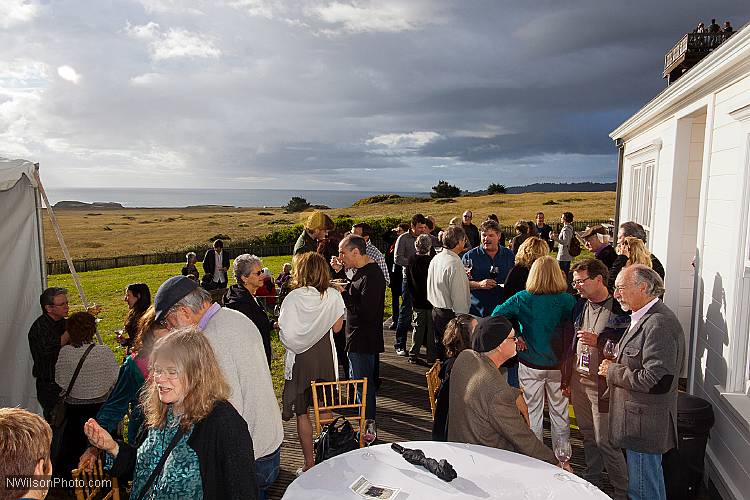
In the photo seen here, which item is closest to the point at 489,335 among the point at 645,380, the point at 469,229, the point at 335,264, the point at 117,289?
the point at 645,380

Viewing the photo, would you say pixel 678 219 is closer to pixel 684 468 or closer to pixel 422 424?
pixel 684 468

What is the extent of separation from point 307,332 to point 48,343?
2247 millimetres

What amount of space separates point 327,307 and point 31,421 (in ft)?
8.87

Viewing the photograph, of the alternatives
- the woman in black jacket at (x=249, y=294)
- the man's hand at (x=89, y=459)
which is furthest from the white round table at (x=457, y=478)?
the woman in black jacket at (x=249, y=294)

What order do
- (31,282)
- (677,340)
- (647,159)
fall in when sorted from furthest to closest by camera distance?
(647,159)
(31,282)
(677,340)

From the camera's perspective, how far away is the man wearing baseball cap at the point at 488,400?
3.04 m

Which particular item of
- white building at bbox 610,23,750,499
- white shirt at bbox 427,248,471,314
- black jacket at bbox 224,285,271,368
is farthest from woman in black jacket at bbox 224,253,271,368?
white building at bbox 610,23,750,499

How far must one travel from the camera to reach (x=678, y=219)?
6.88m

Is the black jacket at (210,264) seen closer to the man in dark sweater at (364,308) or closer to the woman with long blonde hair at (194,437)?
the man in dark sweater at (364,308)

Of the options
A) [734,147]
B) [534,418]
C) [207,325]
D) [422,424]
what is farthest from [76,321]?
[734,147]

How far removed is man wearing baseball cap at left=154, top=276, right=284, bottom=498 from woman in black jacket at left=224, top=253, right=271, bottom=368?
1.16 m

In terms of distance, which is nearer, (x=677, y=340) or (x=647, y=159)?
(x=677, y=340)

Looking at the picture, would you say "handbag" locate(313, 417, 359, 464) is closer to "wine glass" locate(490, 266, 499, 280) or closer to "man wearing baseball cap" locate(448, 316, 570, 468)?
"man wearing baseball cap" locate(448, 316, 570, 468)

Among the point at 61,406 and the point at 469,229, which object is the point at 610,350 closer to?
the point at 61,406
